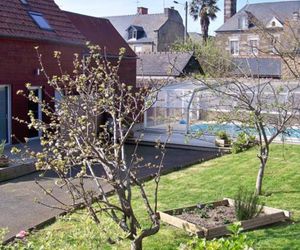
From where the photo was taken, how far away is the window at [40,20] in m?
19.7

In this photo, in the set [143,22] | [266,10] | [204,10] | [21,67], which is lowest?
[21,67]

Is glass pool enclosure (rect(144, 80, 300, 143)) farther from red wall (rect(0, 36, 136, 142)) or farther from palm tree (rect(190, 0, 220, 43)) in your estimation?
palm tree (rect(190, 0, 220, 43))

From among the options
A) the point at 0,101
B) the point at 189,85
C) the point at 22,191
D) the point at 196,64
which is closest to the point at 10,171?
the point at 22,191

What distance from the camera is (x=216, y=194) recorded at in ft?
35.8

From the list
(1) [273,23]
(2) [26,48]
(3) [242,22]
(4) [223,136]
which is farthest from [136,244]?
(3) [242,22]

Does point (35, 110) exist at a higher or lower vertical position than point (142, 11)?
lower

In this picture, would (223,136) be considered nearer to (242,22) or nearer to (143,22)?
(242,22)

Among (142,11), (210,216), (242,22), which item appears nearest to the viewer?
(210,216)

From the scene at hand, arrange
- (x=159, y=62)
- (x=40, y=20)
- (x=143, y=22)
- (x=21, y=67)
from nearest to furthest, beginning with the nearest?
(x=21, y=67), (x=40, y=20), (x=159, y=62), (x=143, y=22)

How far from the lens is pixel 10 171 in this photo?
13.5m

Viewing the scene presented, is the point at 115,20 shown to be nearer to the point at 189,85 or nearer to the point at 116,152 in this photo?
the point at 189,85

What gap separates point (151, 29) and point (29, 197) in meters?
47.1

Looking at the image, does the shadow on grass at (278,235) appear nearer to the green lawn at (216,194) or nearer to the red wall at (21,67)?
the green lawn at (216,194)

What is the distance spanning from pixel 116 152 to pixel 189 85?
1721 centimetres
